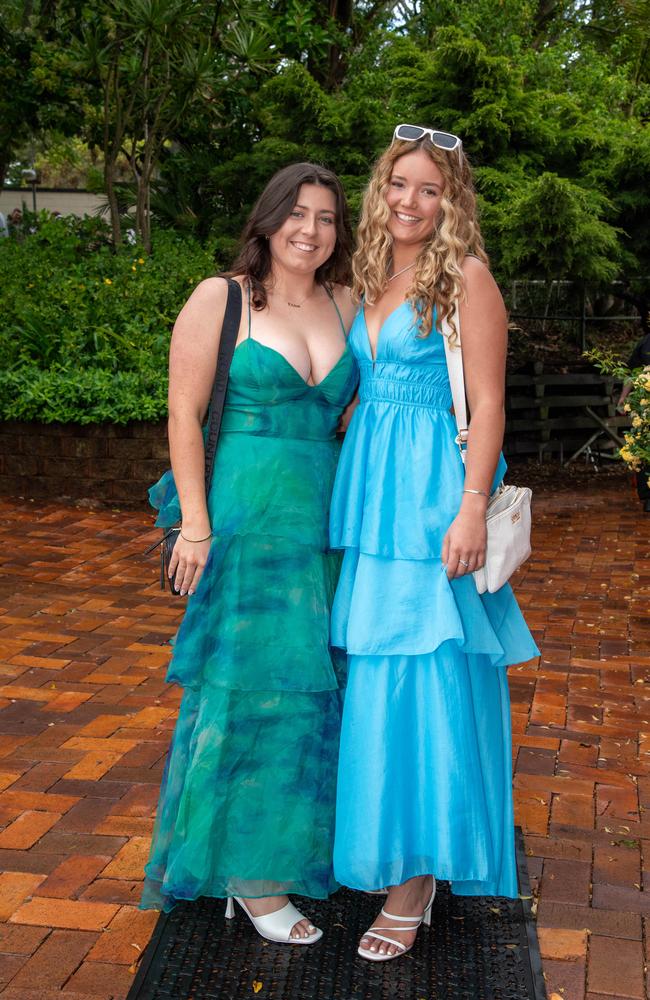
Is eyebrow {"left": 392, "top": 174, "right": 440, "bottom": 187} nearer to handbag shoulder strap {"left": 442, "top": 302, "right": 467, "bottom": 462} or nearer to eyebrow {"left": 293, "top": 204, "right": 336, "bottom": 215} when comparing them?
eyebrow {"left": 293, "top": 204, "right": 336, "bottom": 215}

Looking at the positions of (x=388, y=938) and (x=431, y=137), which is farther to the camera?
(x=388, y=938)

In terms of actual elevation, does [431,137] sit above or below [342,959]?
above

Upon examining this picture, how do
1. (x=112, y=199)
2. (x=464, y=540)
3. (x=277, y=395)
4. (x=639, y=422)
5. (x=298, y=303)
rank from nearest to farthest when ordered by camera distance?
1. (x=464, y=540)
2. (x=277, y=395)
3. (x=298, y=303)
4. (x=639, y=422)
5. (x=112, y=199)

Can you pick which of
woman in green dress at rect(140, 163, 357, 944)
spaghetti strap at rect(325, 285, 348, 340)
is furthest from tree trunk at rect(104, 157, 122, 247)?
woman in green dress at rect(140, 163, 357, 944)

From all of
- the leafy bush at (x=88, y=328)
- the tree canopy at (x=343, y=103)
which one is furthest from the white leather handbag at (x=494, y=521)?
the tree canopy at (x=343, y=103)

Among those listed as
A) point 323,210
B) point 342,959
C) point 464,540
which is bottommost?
point 342,959

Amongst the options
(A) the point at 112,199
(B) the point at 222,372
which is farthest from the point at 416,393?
(A) the point at 112,199

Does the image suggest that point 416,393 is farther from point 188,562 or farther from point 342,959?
point 342,959

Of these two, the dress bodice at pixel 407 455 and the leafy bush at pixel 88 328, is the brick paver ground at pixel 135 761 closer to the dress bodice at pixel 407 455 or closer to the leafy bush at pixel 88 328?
the dress bodice at pixel 407 455

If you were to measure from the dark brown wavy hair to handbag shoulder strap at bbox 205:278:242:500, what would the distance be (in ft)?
0.17

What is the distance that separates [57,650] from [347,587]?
2645 mm

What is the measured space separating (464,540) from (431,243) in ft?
2.25

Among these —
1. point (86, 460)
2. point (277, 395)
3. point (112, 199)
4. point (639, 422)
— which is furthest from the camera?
point (112, 199)

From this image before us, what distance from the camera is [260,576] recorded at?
2.50m
